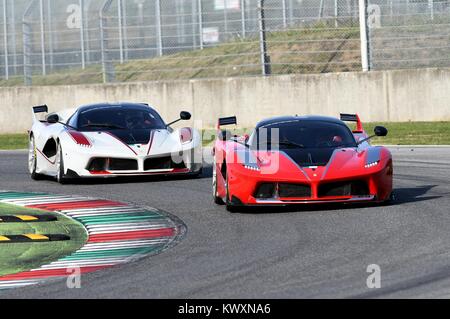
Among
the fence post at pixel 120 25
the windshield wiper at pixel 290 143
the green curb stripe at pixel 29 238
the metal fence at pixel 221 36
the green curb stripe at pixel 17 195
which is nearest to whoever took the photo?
the green curb stripe at pixel 29 238

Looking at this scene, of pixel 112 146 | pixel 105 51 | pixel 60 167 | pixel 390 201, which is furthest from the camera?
pixel 105 51

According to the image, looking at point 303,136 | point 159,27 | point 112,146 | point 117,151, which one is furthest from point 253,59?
point 303,136

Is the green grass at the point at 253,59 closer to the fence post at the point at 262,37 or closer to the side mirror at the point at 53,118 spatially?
the fence post at the point at 262,37

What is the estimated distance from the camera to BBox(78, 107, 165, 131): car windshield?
16.8 m

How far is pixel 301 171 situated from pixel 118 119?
5.19m

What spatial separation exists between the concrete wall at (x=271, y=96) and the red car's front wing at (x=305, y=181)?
11.1 metres

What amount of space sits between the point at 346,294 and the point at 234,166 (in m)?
5.11

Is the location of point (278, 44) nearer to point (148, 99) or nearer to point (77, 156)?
point (148, 99)

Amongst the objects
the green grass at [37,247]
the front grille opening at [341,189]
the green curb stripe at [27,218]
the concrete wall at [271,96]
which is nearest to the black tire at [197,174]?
the green grass at [37,247]

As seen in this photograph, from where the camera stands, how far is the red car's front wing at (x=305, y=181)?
12.2 meters

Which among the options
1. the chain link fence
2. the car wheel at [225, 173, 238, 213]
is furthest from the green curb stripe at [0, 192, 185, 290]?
the chain link fence

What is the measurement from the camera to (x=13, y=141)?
2536cm

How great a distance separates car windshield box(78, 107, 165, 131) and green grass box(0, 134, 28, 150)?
714cm

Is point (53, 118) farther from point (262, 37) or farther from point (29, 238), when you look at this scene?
point (262, 37)
